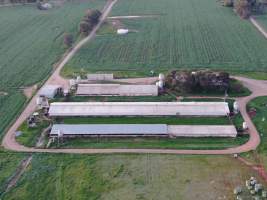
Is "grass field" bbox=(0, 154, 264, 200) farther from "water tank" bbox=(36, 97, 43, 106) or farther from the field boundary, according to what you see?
the field boundary

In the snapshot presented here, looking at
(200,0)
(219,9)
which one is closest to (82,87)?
(219,9)

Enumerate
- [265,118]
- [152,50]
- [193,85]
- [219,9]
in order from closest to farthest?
[265,118]
[193,85]
[152,50]
[219,9]

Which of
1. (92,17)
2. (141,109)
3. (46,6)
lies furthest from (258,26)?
(46,6)

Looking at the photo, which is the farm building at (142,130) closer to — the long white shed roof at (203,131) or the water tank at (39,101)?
the long white shed roof at (203,131)

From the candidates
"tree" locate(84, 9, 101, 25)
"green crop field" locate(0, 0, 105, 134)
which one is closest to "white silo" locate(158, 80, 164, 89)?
Answer: "green crop field" locate(0, 0, 105, 134)

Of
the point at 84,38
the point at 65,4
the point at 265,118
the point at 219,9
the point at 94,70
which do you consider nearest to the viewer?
the point at 265,118

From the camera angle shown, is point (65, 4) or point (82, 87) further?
point (65, 4)

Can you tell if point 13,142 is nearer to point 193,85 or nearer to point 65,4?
point 193,85
